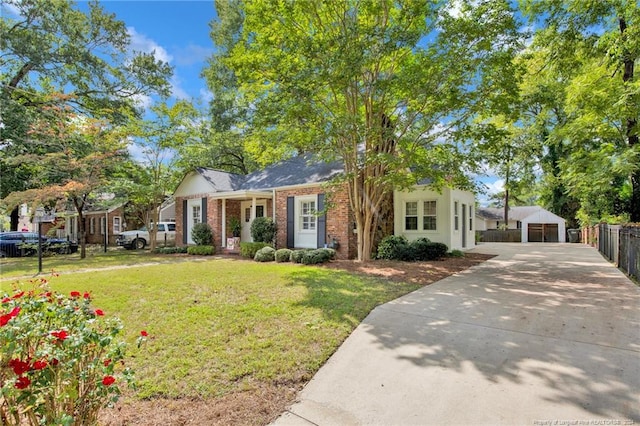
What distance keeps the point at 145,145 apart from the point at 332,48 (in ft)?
37.2

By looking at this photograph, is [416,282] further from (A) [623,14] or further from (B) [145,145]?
(B) [145,145]

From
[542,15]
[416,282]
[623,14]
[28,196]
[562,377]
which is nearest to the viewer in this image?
[562,377]

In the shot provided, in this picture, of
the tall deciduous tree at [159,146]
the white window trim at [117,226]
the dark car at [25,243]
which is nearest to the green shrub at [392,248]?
the tall deciduous tree at [159,146]

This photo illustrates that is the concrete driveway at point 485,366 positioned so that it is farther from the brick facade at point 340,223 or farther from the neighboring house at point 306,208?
the neighboring house at point 306,208

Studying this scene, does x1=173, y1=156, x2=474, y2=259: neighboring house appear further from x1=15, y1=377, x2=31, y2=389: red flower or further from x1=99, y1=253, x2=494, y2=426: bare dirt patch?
x1=15, y1=377, x2=31, y2=389: red flower

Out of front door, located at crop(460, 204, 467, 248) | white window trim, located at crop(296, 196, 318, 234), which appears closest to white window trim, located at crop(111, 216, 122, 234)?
white window trim, located at crop(296, 196, 318, 234)

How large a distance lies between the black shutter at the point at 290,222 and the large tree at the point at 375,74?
3231 millimetres

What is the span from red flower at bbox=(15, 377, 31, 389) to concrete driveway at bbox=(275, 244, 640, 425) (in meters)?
1.69

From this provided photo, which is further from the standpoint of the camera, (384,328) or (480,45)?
(480,45)

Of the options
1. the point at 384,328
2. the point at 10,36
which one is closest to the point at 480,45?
the point at 384,328

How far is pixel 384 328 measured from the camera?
4.48 m

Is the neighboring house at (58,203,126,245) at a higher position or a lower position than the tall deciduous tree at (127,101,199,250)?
lower

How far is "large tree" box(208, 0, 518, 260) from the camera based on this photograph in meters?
8.37

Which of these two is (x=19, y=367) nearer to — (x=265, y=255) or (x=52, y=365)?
(x=52, y=365)
